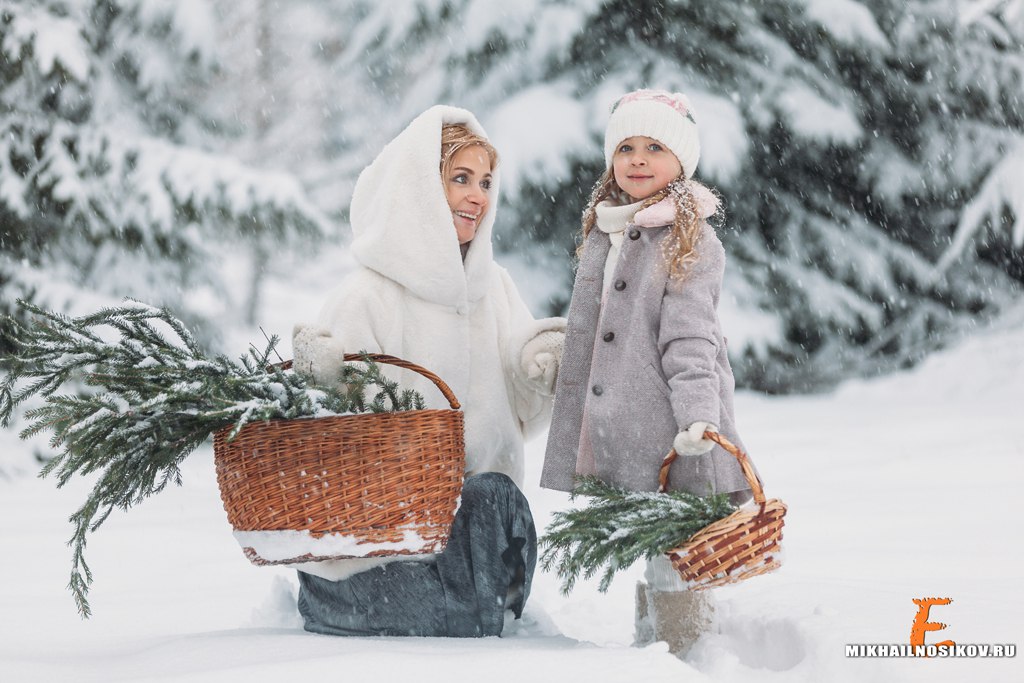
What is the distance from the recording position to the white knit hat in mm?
3061

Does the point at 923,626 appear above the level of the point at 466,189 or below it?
below

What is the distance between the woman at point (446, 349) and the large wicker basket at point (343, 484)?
308 mm

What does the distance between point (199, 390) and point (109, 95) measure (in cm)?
634

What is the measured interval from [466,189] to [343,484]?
112cm

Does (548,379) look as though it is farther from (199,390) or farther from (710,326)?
(199,390)

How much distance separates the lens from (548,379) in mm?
3232

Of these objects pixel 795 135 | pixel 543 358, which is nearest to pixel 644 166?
pixel 543 358

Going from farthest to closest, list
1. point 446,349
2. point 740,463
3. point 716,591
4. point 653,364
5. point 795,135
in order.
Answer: point 795,135 < point 716,591 < point 446,349 < point 653,364 < point 740,463

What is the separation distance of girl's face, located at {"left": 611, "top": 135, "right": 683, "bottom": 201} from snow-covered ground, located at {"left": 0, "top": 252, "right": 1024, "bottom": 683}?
1.28 meters

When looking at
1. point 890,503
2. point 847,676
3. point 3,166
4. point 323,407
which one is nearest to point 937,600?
point 847,676

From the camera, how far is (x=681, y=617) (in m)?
2.89

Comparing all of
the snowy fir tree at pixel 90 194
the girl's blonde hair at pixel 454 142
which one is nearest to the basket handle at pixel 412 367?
the girl's blonde hair at pixel 454 142

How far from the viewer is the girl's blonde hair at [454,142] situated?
3.27 m

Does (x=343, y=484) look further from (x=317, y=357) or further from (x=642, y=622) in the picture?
(x=642, y=622)
